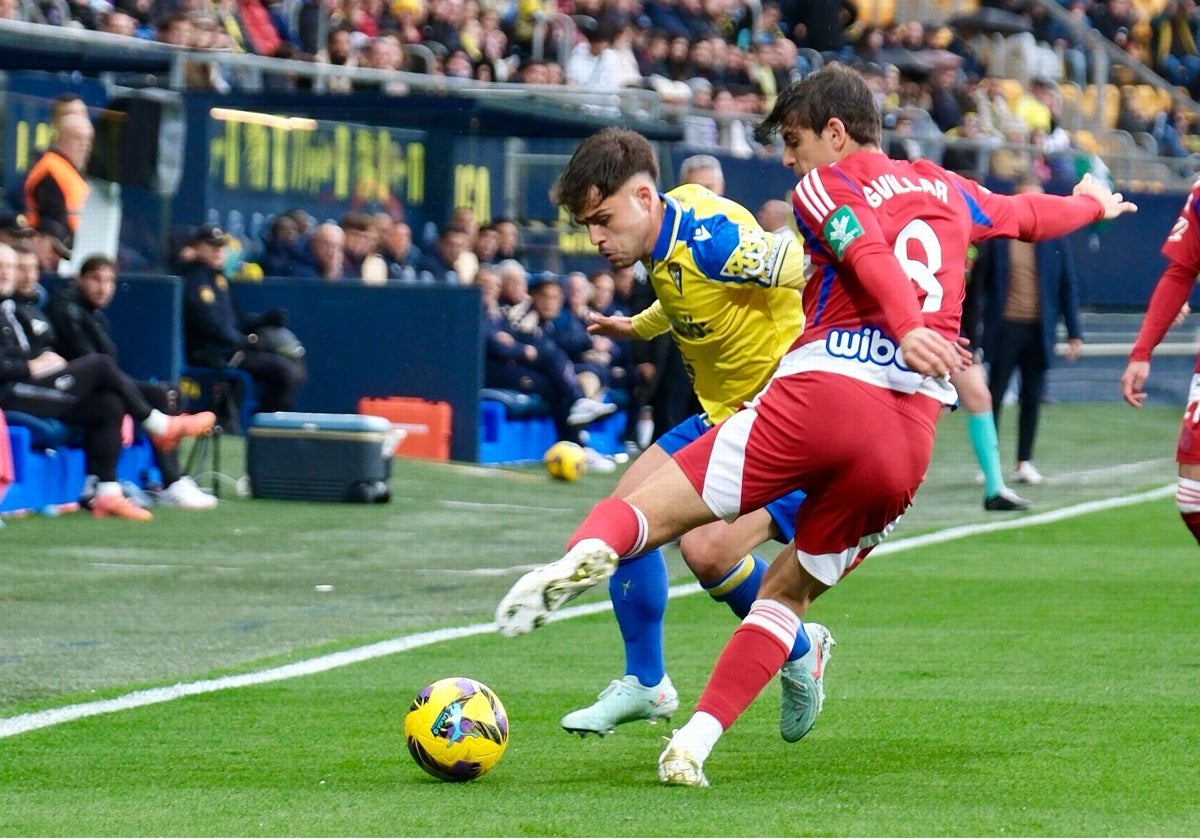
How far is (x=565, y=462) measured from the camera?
15.6 meters

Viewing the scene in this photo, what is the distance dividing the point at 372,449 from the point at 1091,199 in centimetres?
854

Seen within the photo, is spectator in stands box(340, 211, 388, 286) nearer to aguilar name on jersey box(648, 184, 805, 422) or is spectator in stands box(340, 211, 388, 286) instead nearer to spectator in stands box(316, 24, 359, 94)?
spectator in stands box(316, 24, 359, 94)

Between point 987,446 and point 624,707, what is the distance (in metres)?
7.87

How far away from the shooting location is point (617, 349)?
62.5 feet

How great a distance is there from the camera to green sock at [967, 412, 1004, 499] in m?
13.4

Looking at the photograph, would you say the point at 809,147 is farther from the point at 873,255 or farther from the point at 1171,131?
the point at 1171,131

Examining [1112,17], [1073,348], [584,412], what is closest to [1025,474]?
[1073,348]

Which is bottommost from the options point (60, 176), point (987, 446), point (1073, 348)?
point (987, 446)

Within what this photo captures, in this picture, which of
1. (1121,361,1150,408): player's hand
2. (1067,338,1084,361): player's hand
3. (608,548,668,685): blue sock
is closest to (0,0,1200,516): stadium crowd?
(1067,338,1084,361): player's hand

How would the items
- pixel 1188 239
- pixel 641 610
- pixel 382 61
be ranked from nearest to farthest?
1. pixel 641 610
2. pixel 1188 239
3. pixel 382 61

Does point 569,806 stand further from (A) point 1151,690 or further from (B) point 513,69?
(B) point 513,69

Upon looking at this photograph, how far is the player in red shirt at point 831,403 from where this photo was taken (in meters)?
5.14

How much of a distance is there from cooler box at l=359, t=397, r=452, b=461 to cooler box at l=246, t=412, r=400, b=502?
100 inches

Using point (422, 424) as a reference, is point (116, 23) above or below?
above
